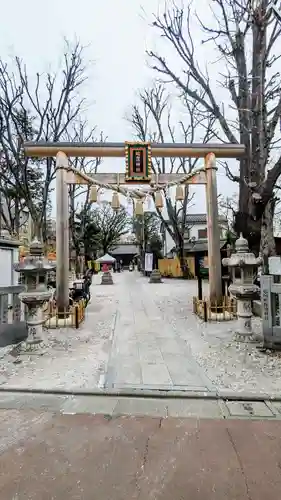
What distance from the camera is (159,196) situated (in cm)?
849

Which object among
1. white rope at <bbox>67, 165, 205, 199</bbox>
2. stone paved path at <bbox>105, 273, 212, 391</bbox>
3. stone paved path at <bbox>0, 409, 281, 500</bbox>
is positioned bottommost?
stone paved path at <bbox>105, 273, 212, 391</bbox>

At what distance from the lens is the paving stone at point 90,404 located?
3.23 meters

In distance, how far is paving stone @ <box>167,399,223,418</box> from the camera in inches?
124

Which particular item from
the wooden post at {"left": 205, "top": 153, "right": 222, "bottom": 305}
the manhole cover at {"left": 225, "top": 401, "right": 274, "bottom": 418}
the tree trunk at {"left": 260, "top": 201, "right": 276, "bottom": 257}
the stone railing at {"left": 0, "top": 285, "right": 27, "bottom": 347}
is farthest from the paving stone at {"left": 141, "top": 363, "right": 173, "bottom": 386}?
the tree trunk at {"left": 260, "top": 201, "right": 276, "bottom": 257}

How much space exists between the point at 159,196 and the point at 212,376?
553 centimetres

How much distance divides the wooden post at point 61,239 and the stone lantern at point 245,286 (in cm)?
400

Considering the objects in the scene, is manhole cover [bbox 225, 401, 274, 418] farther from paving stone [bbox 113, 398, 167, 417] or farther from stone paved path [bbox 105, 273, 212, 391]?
paving stone [bbox 113, 398, 167, 417]

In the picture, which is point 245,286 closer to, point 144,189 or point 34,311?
point 144,189

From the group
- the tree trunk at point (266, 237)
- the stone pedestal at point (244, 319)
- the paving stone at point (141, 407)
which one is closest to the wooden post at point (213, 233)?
the tree trunk at point (266, 237)

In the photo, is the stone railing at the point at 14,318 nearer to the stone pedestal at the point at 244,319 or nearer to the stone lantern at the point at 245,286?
the stone lantern at the point at 245,286

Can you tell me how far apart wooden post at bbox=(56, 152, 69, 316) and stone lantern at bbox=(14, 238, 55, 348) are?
1.58 metres

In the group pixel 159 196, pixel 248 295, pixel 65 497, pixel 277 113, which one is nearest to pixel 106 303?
pixel 159 196

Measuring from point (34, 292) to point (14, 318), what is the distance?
865 millimetres

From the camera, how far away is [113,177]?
7.95 meters
